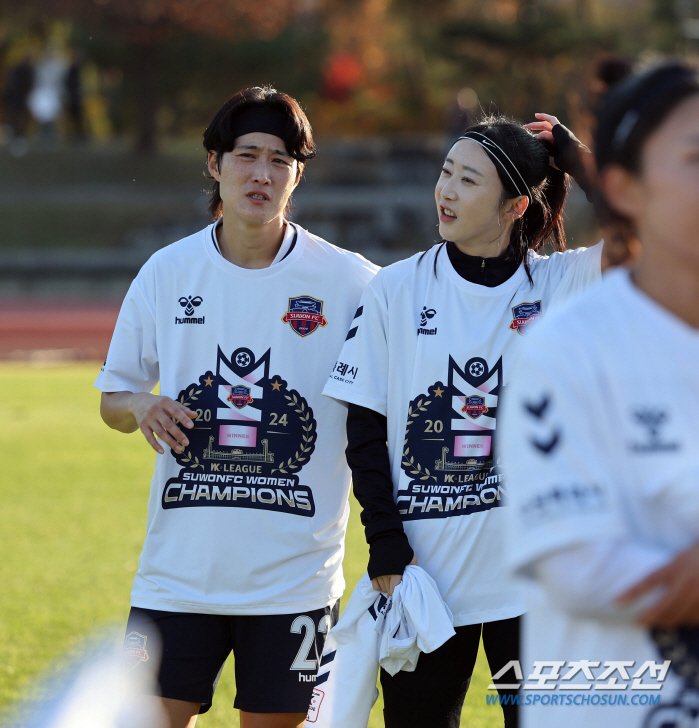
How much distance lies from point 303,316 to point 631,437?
188 cm

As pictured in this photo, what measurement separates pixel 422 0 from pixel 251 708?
1304 inches

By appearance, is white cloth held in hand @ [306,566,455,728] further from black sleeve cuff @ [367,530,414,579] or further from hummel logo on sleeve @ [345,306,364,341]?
hummel logo on sleeve @ [345,306,364,341]

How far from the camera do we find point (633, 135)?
1.59 meters

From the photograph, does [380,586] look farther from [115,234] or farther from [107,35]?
[107,35]

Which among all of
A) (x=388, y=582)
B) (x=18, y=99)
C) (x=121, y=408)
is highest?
(x=18, y=99)

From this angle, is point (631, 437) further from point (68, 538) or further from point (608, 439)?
point (68, 538)

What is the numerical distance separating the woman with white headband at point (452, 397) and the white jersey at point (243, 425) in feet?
0.83

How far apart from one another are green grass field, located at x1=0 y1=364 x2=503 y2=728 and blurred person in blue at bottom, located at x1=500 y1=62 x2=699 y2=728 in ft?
9.41

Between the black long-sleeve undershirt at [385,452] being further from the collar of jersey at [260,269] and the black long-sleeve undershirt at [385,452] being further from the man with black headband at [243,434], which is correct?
the collar of jersey at [260,269]

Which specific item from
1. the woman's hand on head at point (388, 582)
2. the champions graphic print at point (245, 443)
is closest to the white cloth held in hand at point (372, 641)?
the woman's hand on head at point (388, 582)

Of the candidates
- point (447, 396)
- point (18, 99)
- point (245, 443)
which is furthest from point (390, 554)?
point (18, 99)

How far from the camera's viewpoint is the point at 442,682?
2.91 metres

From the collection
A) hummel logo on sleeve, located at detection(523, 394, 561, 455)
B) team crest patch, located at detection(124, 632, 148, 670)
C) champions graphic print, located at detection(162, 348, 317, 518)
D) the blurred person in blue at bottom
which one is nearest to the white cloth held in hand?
champions graphic print, located at detection(162, 348, 317, 518)

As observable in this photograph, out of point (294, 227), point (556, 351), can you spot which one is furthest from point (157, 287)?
point (556, 351)
